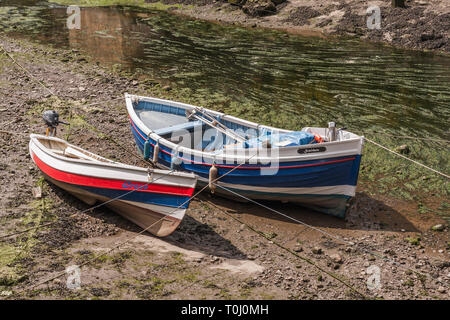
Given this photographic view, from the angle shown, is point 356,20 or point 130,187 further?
point 356,20

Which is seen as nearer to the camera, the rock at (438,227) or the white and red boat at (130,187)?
the white and red boat at (130,187)

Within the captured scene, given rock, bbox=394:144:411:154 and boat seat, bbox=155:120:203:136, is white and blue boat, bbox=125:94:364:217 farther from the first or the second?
rock, bbox=394:144:411:154

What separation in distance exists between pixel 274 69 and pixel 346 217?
43.4 feet

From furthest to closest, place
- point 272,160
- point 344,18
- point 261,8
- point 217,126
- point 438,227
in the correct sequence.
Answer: point 261,8
point 344,18
point 217,126
point 438,227
point 272,160

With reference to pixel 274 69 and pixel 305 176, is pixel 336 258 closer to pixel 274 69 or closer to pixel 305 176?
pixel 305 176

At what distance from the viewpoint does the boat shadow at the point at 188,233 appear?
1156cm

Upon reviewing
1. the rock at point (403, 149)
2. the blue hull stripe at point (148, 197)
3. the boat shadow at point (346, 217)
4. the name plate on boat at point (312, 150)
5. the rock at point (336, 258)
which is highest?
the name plate on boat at point (312, 150)

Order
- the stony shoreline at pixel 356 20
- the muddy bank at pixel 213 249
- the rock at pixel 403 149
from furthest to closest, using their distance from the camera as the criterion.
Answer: the stony shoreline at pixel 356 20 → the rock at pixel 403 149 → the muddy bank at pixel 213 249

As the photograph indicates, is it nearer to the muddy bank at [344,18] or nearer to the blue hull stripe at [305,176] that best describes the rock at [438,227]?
the blue hull stripe at [305,176]

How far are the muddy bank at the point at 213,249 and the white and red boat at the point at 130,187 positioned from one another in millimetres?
400

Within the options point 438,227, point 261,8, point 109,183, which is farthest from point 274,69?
point 109,183

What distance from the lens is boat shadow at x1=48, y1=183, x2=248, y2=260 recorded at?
37.9 feet

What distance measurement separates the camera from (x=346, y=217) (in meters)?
13.4

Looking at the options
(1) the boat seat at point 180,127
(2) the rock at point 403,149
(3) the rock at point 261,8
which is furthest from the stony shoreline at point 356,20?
(1) the boat seat at point 180,127
